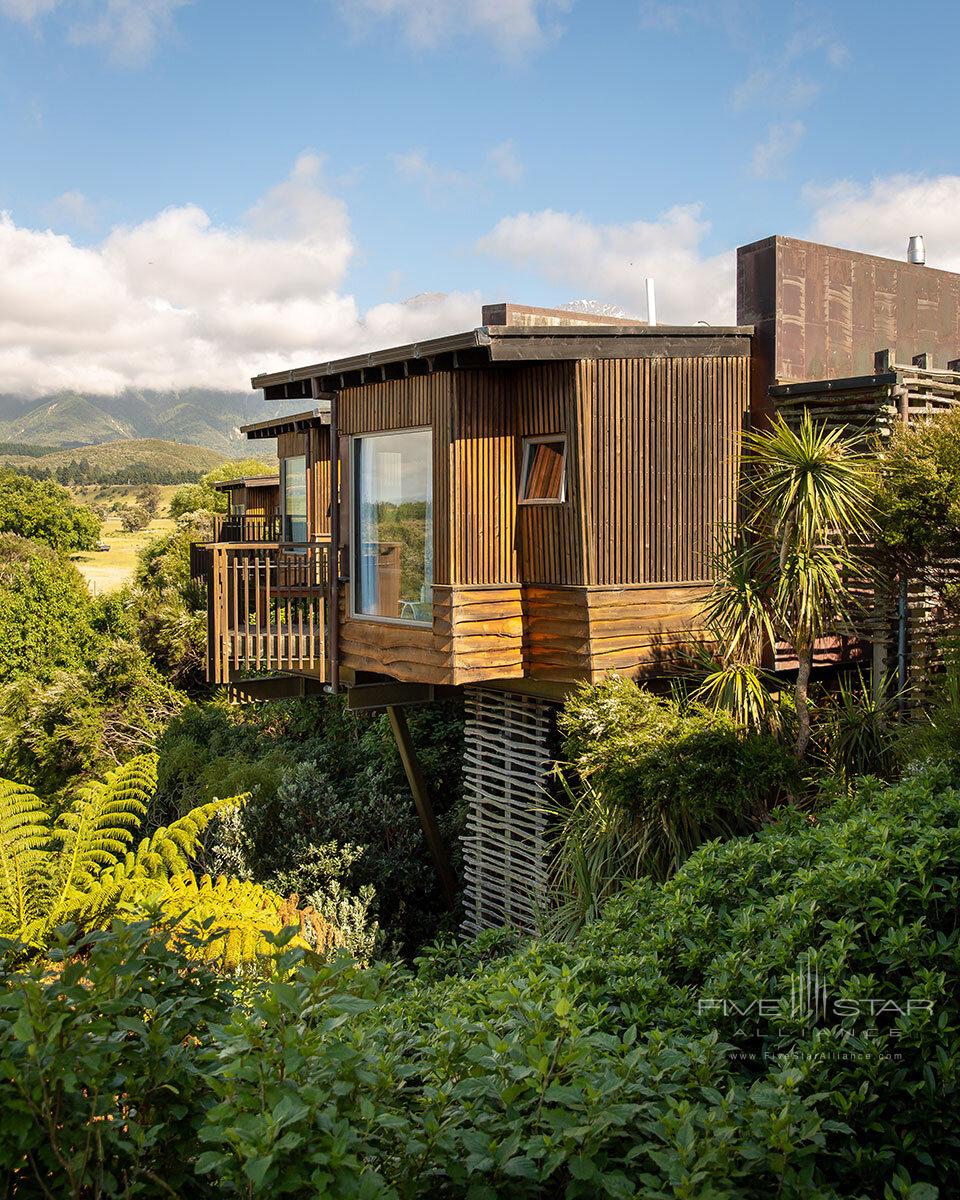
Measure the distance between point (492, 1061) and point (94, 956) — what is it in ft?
3.71

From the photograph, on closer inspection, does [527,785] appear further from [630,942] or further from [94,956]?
[94,956]

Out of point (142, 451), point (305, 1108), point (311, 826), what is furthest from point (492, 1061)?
point (142, 451)

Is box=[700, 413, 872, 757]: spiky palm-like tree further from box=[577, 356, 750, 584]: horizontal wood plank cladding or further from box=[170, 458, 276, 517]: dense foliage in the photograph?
box=[170, 458, 276, 517]: dense foliage

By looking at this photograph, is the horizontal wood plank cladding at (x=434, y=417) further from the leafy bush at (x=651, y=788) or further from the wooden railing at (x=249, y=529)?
the wooden railing at (x=249, y=529)

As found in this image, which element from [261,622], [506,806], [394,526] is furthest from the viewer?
[261,622]

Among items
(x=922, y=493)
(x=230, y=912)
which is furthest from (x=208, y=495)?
(x=922, y=493)

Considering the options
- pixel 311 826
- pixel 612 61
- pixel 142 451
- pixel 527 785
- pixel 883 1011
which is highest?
pixel 142 451

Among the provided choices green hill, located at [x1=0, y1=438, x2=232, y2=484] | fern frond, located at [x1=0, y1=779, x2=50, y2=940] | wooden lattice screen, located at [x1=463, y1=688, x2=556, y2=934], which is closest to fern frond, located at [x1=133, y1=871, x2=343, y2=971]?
fern frond, located at [x1=0, y1=779, x2=50, y2=940]

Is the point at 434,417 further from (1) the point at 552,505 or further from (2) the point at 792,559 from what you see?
(2) the point at 792,559

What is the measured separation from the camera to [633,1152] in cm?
245

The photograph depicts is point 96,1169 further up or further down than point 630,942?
further up

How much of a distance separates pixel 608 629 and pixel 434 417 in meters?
2.66

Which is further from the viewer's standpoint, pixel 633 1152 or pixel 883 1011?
pixel 883 1011

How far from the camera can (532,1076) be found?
8.56 ft
